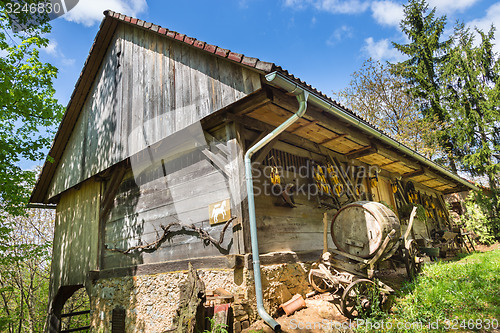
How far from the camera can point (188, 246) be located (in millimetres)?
5723

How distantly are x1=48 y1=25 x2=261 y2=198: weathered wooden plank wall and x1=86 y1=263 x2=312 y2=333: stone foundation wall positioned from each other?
2767 millimetres

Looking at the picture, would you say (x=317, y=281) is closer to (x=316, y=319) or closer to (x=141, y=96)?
(x=316, y=319)

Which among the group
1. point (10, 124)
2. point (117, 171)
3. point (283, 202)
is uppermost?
point (10, 124)

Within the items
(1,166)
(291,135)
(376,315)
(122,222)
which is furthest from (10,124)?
(376,315)

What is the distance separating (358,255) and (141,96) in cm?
572

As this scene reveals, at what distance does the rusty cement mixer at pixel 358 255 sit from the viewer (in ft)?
14.5

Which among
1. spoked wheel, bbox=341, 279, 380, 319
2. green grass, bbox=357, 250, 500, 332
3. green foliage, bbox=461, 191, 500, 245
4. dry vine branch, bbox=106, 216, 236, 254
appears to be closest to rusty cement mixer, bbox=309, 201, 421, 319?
spoked wheel, bbox=341, 279, 380, 319

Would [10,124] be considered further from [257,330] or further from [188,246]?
→ [257,330]

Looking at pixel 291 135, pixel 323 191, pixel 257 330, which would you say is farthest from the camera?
pixel 323 191

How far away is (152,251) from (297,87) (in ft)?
15.0

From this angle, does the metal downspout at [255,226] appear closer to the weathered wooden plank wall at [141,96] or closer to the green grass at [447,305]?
the weathered wooden plank wall at [141,96]

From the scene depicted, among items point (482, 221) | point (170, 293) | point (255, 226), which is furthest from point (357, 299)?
point (482, 221)

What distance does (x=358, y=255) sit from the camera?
5.13 m

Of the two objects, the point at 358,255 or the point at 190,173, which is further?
the point at 190,173
